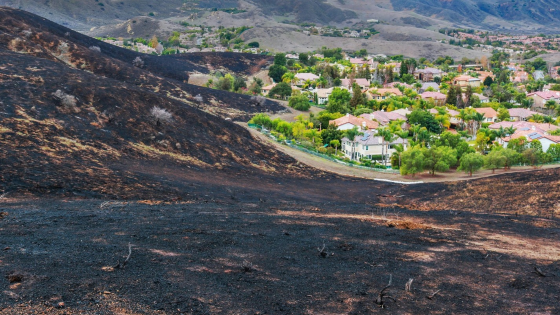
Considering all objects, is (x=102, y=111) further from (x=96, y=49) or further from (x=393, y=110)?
(x=393, y=110)

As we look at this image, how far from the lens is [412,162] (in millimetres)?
46938

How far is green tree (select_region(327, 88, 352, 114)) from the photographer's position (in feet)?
263

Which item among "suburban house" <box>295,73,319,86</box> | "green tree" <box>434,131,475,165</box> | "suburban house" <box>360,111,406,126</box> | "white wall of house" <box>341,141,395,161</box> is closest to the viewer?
"green tree" <box>434,131,475,165</box>

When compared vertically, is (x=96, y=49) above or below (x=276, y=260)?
above

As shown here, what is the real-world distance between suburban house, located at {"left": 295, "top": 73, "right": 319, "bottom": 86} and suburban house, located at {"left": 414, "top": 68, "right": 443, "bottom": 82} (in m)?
32.9

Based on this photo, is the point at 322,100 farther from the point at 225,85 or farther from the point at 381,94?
the point at 225,85

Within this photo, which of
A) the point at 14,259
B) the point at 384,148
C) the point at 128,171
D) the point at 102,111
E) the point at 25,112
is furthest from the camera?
the point at 384,148

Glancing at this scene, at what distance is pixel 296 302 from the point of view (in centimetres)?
1147

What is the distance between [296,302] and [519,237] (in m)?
12.2

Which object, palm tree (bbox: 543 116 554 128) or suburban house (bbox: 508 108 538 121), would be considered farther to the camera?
suburban house (bbox: 508 108 538 121)

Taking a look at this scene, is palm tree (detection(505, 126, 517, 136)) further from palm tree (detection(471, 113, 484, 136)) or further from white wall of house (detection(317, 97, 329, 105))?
white wall of house (detection(317, 97, 329, 105))

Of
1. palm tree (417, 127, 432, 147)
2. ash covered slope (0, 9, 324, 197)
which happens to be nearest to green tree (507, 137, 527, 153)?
palm tree (417, 127, 432, 147)

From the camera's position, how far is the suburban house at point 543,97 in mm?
102062

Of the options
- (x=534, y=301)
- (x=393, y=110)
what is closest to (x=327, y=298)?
(x=534, y=301)
